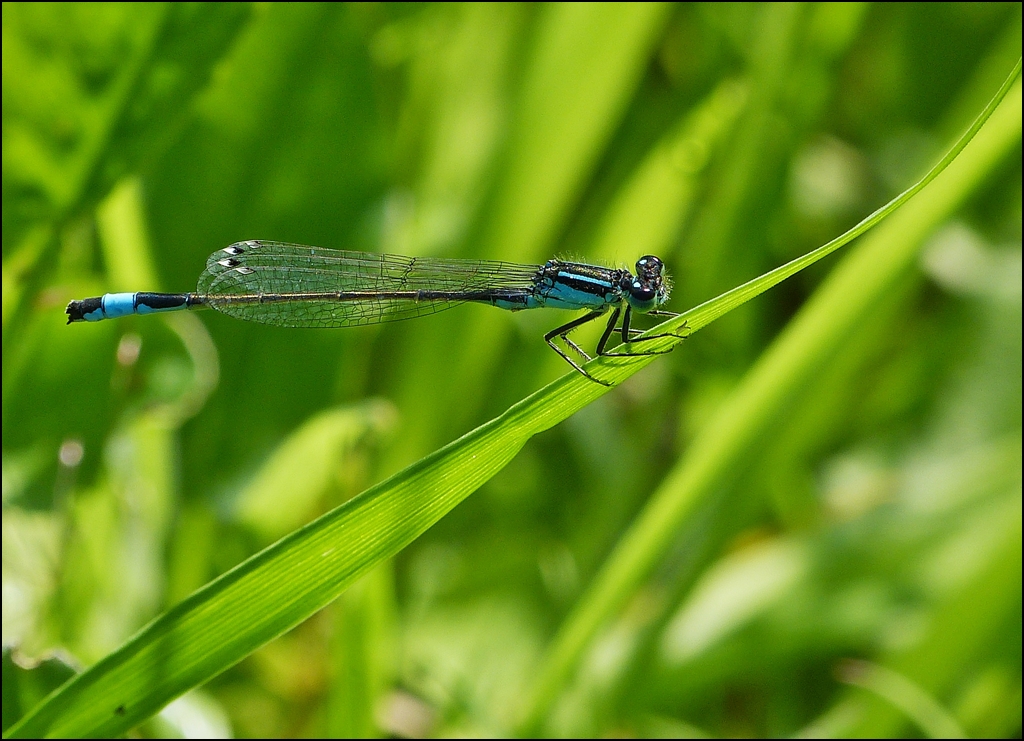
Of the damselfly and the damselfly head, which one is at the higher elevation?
the damselfly

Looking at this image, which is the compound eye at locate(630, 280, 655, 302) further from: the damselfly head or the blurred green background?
the blurred green background

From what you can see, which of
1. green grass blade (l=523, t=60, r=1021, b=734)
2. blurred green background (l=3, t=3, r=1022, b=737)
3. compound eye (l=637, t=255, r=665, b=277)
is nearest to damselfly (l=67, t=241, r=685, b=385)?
compound eye (l=637, t=255, r=665, b=277)

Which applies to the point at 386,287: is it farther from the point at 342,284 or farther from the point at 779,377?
the point at 779,377

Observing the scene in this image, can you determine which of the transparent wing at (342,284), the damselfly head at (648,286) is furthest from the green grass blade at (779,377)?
the transparent wing at (342,284)

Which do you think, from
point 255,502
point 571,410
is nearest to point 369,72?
point 255,502

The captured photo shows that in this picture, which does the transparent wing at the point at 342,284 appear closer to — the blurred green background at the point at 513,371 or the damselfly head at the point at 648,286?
the blurred green background at the point at 513,371

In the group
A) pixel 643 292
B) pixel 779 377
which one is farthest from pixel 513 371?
pixel 779 377

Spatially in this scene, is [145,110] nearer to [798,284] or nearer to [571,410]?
[571,410]
